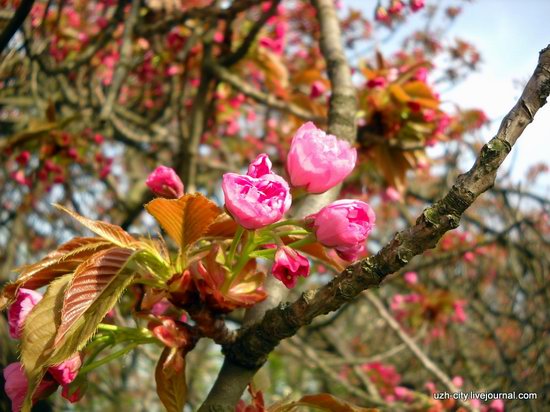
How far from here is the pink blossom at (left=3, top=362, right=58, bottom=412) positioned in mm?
1122

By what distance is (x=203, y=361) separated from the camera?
6723mm

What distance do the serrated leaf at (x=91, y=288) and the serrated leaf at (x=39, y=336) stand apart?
0.03 m

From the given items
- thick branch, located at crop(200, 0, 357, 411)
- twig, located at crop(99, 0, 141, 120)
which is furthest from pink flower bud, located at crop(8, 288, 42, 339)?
twig, located at crop(99, 0, 141, 120)

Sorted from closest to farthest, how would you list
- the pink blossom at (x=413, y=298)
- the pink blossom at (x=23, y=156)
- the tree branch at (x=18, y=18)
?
the tree branch at (x=18, y=18) < the pink blossom at (x=23, y=156) < the pink blossom at (x=413, y=298)

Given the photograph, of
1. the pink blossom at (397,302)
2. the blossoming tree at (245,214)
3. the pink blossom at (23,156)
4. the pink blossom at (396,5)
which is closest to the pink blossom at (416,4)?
the blossoming tree at (245,214)

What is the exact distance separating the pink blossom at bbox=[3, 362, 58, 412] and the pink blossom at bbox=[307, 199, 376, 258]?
1.90ft

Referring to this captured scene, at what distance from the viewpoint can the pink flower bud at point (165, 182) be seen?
1253 mm

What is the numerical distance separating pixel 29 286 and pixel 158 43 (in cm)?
247

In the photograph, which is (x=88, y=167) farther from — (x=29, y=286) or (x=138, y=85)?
(x=29, y=286)

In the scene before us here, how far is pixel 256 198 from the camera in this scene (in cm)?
100

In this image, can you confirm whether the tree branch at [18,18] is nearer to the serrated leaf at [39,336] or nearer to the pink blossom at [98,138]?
the serrated leaf at [39,336]

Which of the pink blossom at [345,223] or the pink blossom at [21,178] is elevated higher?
the pink blossom at [345,223]

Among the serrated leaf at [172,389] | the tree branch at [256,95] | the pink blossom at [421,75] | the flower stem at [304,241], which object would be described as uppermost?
the flower stem at [304,241]

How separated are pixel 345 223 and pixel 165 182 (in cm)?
41
